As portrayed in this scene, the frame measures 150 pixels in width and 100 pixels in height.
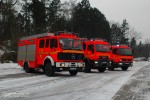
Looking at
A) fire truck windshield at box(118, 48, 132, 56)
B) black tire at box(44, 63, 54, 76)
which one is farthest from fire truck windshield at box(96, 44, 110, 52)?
black tire at box(44, 63, 54, 76)

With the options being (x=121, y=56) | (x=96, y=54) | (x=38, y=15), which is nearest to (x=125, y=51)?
(x=121, y=56)

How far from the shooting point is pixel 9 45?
152 feet

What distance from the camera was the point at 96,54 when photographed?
88.8ft

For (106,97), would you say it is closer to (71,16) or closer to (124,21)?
(71,16)

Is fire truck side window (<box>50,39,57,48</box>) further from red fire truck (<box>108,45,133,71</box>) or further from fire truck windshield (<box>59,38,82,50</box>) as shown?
red fire truck (<box>108,45,133,71</box>)

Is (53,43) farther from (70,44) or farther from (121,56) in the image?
(121,56)

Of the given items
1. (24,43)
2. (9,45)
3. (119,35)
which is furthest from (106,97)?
(119,35)

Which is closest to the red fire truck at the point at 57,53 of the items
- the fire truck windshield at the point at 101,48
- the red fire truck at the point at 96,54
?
the red fire truck at the point at 96,54

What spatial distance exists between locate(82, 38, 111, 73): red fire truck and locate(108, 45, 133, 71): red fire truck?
4.52 m

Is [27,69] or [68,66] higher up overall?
[68,66]

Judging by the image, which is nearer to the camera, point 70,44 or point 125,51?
point 70,44

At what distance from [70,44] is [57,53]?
1287 millimetres

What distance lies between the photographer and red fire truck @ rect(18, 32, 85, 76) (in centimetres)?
2090

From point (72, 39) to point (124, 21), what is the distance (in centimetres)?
11073
